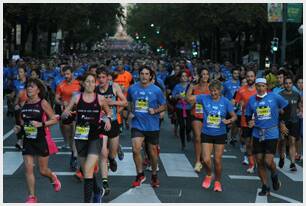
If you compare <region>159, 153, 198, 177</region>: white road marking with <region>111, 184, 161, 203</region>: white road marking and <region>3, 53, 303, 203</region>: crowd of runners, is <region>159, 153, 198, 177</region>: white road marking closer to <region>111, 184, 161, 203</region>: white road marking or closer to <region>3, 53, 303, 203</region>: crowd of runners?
<region>3, 53, 303, 203</region>: crowd of runners

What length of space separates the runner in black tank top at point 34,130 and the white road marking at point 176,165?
2900mm

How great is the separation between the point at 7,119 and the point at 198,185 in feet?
35.9

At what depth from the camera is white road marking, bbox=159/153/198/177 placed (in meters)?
11.3

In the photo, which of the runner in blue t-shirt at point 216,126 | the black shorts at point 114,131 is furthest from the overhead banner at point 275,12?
the runner in blue t-shirt at point 216,126

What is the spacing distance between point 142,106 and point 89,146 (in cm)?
174

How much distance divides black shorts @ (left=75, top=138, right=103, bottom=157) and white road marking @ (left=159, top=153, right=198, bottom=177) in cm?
282

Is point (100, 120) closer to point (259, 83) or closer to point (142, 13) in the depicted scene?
point (259, 83)

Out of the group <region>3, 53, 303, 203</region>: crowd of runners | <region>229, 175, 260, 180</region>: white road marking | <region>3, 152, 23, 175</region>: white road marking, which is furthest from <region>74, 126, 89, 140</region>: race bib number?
<region>229, 175, 260, 180</region>: white road marking

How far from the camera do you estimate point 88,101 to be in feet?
27.8

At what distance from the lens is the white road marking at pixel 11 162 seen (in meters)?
11.3

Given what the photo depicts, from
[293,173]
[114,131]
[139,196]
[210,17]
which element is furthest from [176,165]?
[210,17]

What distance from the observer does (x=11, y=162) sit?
12195 millimetres

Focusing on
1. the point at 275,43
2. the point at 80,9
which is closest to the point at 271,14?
the point at 275,43

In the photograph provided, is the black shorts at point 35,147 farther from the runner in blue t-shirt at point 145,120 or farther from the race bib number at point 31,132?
the runner in blue t-shirt at point 145,120
